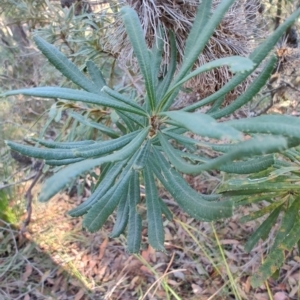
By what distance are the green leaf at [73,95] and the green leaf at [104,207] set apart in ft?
0.38

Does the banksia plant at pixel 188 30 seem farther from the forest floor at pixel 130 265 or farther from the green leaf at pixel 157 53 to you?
the forest floor at pixel 130 265

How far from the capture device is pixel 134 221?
677 mm

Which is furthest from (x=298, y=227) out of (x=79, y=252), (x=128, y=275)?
(x=79, y=252)

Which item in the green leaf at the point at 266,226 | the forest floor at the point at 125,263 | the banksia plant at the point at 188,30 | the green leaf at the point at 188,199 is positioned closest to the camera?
the green leaf at the point at 188,199

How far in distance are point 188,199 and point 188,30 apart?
350 millimetres

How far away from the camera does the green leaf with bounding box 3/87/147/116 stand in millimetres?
506

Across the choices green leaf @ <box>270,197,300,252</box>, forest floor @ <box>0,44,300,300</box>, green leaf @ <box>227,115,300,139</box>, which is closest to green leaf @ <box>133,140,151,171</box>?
green leaf @ <box>227,115,300,139</box>

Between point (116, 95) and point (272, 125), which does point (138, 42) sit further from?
point (272, 125)

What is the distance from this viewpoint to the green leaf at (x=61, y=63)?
55 cm

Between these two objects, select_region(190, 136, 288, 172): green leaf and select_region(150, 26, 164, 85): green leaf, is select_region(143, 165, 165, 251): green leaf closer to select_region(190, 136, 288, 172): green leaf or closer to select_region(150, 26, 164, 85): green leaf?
select_region(150, 26, 164, 85): green leaf

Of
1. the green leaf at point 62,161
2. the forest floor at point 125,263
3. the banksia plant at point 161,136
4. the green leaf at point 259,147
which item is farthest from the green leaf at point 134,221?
the forest floor at point 125,263

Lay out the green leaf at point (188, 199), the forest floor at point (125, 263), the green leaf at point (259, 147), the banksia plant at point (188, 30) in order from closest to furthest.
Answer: the green leaf at point (259, 147), the green leaf at point (188, 199), the banksia plant at point (188, 30), the forest floor at point (125, 263)

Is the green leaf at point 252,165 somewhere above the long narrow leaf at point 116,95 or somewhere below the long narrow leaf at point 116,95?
below

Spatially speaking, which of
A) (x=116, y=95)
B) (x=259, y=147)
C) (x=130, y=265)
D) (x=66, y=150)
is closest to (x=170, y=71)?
(x=116, y=95)
